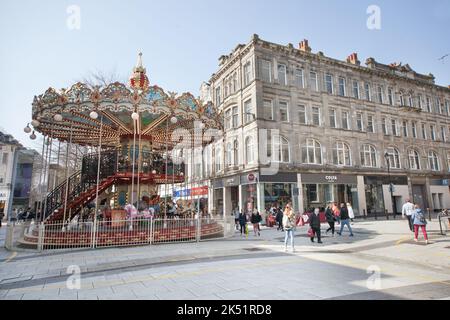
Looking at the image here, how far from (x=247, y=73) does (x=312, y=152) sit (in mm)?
10545

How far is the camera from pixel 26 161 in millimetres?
46344

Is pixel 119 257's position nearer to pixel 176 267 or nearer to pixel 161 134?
pixel 176 267

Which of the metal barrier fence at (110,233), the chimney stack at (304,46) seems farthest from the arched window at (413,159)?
the metal barrier fence at (110,233)

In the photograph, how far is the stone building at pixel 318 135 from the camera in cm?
2505

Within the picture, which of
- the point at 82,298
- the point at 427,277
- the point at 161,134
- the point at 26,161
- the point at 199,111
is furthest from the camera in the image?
the point at 26,161

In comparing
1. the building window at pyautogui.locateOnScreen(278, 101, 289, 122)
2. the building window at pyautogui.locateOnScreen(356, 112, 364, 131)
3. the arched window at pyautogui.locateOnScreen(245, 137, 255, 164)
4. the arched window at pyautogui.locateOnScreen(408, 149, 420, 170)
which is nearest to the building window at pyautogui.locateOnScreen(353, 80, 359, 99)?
the building window at pyautogui.locateOnScreen(356, 112, 364, 131)

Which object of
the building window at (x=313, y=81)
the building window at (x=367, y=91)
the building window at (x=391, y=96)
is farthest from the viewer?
the building window at (x=391, y=96)

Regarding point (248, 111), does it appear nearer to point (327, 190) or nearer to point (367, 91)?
point (327, 190)

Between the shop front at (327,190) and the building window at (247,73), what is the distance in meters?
10.9

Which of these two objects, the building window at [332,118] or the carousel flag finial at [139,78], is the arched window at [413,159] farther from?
the carousel flag finial at [139,78]

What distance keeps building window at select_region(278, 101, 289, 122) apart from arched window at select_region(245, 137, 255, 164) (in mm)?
3993

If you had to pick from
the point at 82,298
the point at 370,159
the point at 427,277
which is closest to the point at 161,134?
the point at 82,298

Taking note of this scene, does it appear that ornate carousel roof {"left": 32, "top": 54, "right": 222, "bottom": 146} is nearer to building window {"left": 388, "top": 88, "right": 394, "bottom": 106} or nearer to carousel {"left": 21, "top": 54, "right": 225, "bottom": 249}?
carousel {"left": 21, "top": 54, "right": 225, "bottom": 249}
